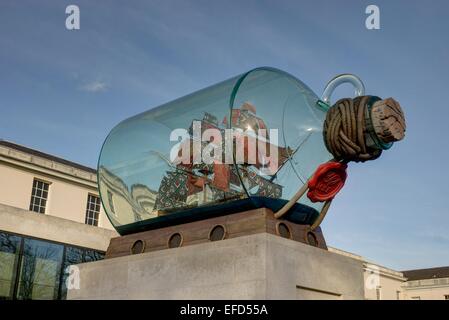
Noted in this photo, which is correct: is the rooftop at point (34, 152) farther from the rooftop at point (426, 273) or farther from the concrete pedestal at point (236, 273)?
the rooftop at point (426, 273)

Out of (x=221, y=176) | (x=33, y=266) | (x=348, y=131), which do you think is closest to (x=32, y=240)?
(x=33, y=266)

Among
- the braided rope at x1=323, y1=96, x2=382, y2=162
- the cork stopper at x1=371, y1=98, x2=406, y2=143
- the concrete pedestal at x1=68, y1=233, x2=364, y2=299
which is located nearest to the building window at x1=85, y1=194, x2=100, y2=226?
the concrete pedestal at x1=68, y1=233, x2=364, y2=299

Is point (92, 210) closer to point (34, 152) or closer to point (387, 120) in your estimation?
point (34, 152)

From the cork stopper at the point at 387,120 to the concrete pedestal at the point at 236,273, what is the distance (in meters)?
1.72

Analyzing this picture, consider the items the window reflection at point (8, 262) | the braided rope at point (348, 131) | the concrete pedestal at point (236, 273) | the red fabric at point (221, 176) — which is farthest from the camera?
the window reflection at point (8, 262)

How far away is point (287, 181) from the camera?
25.4 ft

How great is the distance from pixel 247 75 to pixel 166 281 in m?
2.98

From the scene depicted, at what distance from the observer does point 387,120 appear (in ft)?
23.0

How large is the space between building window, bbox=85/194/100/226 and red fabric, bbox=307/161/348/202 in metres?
29.9

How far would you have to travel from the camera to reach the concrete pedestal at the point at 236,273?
6703 millimetres

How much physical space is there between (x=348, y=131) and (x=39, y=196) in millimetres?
29330

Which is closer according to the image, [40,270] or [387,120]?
[387,120]

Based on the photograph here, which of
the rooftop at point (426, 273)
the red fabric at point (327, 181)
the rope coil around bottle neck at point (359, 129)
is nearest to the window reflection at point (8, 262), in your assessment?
the rope coil around bottle neck at point (359, 129)
